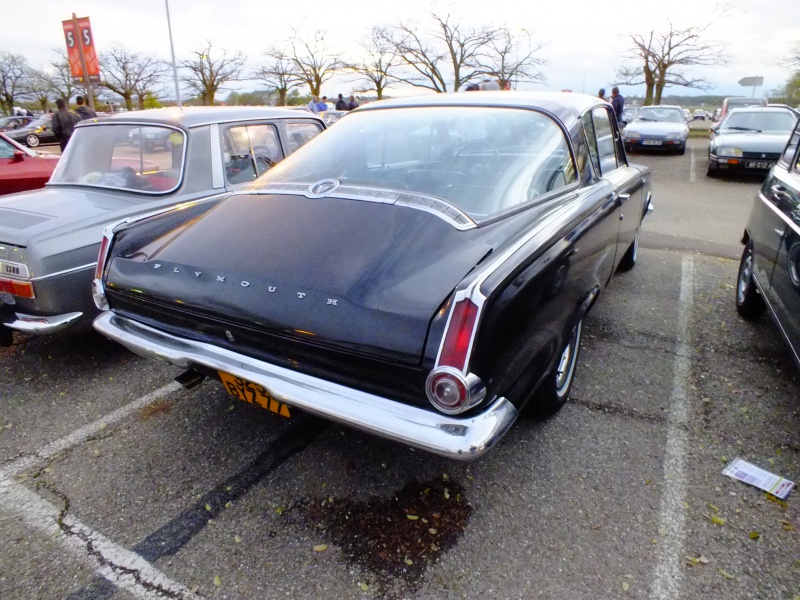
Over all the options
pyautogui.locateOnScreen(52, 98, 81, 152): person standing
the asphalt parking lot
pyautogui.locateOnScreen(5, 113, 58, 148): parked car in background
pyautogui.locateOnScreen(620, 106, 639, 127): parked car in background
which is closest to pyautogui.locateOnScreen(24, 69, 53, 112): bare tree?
pyautogui.locateOnScreen(5, 113, 58, 148): parked car in background

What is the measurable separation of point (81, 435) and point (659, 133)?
1478 centimetres

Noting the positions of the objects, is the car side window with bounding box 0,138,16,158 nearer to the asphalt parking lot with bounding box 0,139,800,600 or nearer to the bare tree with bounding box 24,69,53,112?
the asphalt parking lot with bounding box 0,139,800,600

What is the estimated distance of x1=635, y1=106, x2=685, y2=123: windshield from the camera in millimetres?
14977

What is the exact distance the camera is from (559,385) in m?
2.85

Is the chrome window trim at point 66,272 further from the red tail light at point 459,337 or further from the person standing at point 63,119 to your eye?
the person standing at point 63,119

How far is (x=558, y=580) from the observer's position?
6.32 feet

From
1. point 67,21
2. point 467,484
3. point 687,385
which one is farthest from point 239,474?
point 67,21

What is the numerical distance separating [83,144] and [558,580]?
15.0 ft

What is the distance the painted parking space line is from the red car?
4018 millimetres

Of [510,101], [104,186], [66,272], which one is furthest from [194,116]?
[510,101]

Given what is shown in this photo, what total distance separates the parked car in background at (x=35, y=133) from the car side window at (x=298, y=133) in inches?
911

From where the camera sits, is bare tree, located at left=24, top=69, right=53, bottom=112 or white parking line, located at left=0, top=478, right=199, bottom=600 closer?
white parking line, located at left=0, top=478, right=199, bottom=600

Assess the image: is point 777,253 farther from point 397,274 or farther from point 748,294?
point 397,274

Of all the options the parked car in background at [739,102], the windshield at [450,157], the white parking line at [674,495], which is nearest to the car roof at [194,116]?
the windshield at [450,157]
